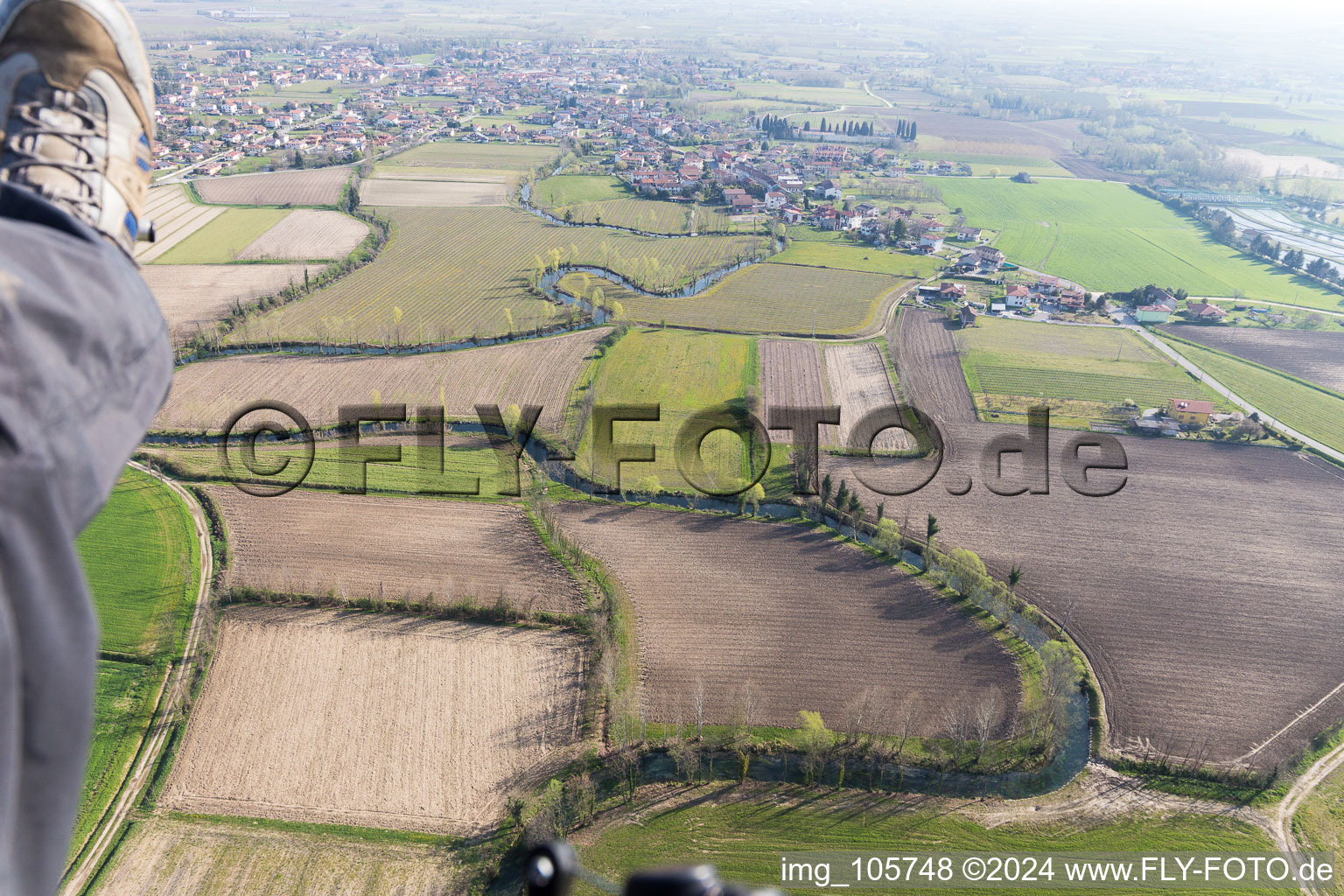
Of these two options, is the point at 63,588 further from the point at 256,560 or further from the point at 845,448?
the point at 845,448

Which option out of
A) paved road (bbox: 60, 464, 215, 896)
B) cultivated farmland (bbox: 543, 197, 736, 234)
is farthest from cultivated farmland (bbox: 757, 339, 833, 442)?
cultivated farmland (bbox: 543, 197, 736, 234)

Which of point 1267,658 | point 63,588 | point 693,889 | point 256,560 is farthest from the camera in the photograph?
point 256,560

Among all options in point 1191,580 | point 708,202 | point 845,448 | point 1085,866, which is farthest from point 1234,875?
point 708,202

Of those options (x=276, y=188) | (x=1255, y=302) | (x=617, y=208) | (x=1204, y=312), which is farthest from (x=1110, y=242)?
(x=276, y=188)

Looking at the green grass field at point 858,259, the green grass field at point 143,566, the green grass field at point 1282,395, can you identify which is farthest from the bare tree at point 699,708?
the green grass field at point 858,259

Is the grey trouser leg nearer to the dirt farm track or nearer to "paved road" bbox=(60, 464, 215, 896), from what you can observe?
"paved road" bbox=(60, 464, 215, 896)

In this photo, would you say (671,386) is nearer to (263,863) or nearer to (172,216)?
(263,863)

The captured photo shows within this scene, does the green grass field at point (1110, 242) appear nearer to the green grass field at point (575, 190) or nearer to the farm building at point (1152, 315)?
the farm building at point (1152, 315)
